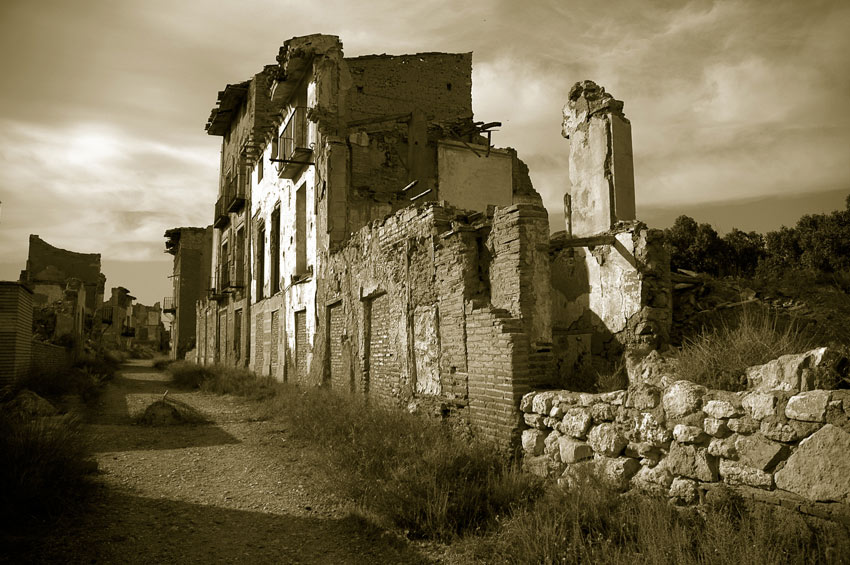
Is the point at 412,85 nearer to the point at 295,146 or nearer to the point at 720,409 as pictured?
the point at 295,146

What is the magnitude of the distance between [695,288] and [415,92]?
1358 centimetres

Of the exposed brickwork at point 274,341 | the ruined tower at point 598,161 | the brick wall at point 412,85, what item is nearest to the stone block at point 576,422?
the ruined tower at point 598,161

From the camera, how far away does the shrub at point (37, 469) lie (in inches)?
179

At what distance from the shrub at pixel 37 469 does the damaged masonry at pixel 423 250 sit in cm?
395

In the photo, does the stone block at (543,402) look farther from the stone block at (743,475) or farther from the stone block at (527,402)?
the stone block at (743,475)

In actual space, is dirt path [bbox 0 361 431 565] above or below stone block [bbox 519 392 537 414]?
below

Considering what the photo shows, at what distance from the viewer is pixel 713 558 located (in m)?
3.21

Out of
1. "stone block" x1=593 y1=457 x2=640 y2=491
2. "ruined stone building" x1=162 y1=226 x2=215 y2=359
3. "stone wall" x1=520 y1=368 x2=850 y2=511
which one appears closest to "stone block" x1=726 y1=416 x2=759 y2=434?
"stone wall" x1=520 y1=368 x2=850 y2=511

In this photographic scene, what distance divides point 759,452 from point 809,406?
17.1 inches

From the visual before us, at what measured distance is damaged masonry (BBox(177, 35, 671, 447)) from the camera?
6.34m

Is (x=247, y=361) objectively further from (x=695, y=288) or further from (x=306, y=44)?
(x=695, y=288)

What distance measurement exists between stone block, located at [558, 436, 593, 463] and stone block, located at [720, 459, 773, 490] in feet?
4.15

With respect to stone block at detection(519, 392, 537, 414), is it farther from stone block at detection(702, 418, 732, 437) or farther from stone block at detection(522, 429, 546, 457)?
stone block at detection(702, 418, 732, 437)

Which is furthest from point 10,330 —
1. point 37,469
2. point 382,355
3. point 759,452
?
point 759,452
